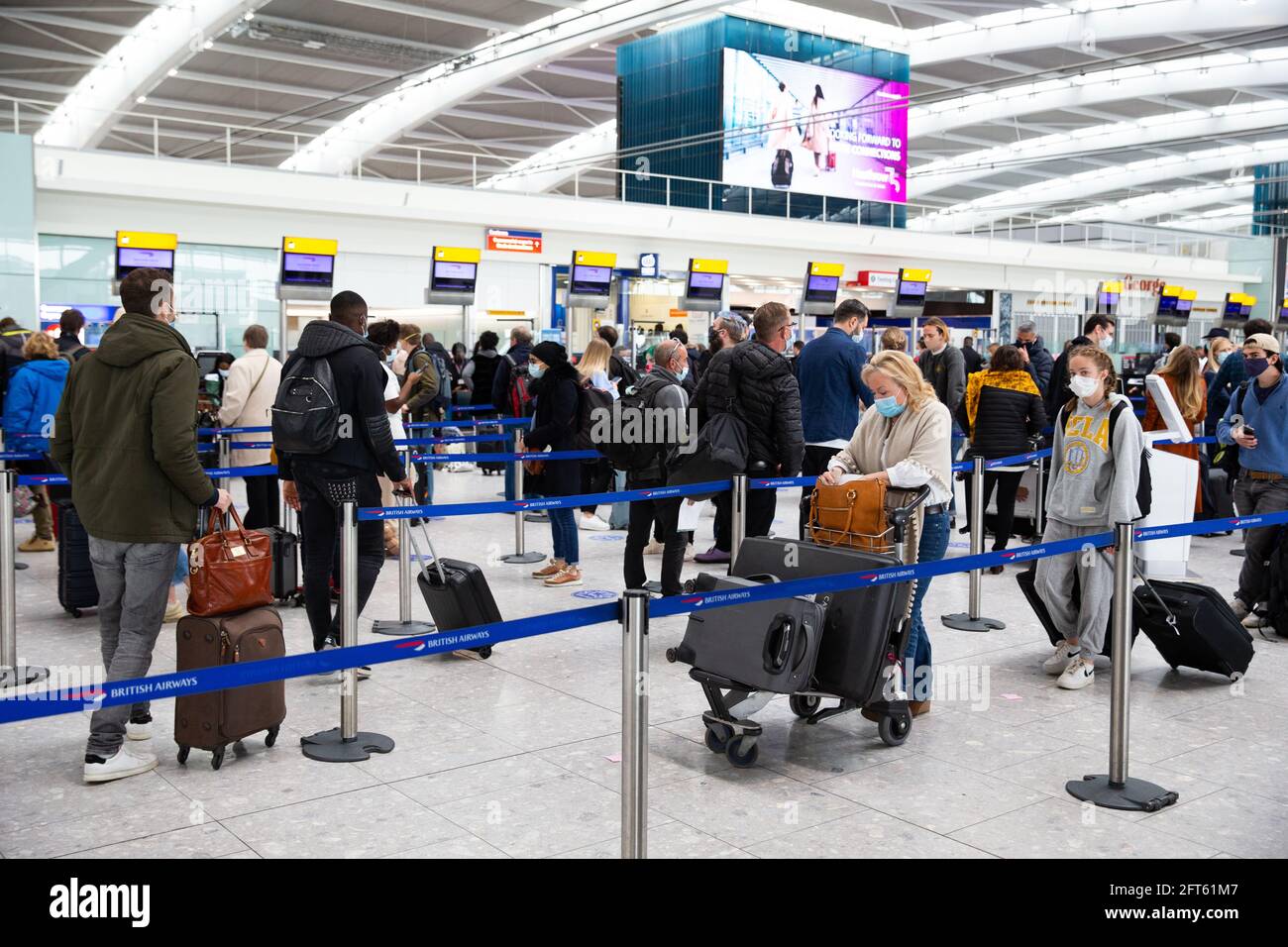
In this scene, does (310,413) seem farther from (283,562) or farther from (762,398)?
(762,398)

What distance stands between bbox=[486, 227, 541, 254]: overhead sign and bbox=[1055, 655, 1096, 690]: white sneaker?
1643 cm

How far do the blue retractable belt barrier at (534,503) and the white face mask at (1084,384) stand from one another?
1.92 m

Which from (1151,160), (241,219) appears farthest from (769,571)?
(1151,160)

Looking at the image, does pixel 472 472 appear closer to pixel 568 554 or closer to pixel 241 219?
pixel 241 219

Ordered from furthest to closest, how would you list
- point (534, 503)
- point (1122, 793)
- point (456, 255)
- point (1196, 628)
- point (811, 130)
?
point (811, 130) → point (456, 255) → point (534, 503) → point (1196, 628) → point (1122, 793)

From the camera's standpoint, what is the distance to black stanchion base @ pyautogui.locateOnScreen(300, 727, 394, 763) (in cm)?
428

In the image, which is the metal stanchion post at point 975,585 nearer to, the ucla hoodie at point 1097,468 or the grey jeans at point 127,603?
the ucla hoodie at point 1097,468

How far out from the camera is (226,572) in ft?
13.9

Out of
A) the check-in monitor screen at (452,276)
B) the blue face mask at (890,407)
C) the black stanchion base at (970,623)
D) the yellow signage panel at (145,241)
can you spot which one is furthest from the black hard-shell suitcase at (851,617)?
the check-in monitor screen at (452,276)

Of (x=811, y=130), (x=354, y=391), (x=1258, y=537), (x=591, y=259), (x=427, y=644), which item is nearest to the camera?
(x=427, y=644)

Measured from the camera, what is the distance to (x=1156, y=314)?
809 inches

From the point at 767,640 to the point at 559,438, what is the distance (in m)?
3.63

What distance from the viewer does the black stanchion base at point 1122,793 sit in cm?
383

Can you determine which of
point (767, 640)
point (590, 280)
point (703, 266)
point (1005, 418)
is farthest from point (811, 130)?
point (767, 640)
